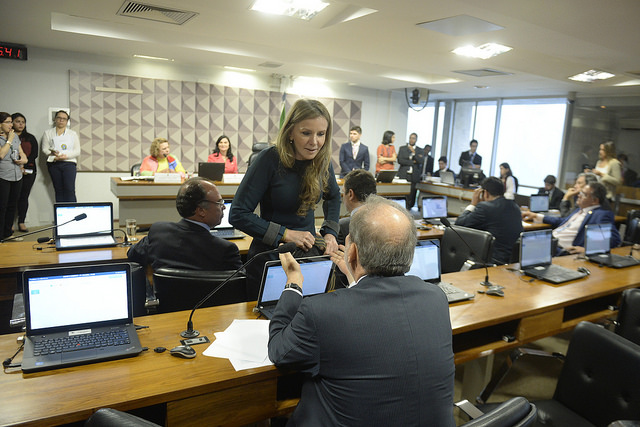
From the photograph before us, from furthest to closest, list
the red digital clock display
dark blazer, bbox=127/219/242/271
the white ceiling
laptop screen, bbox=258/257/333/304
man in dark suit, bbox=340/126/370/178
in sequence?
man in dark suit, bbox=340/126/370/178, the red digital clock display, the white ceiling, dark blazer, bbox=127/219/242/271, laptop screen, bbox=258/257/333/304

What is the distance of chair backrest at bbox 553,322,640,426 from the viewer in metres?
1.69

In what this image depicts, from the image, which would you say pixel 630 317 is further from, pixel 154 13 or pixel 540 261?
pixel 154 13

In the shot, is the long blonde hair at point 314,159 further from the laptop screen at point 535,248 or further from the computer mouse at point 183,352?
the laptop screen at point 535,248

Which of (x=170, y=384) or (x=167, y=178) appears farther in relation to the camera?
(x=167, y=178)

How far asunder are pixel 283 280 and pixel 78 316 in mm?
813

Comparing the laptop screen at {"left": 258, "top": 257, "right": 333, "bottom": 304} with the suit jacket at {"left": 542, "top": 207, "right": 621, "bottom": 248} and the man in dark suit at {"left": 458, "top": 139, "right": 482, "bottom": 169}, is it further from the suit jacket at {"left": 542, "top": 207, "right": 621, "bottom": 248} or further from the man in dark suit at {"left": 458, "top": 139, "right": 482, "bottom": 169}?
the man in dark suit at {"left": 458, "top": 139, "right": 482, "bottom": 169}

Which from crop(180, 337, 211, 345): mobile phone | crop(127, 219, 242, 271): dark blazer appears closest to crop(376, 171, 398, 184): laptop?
crop(127, 219, 242, 271): dark blazer

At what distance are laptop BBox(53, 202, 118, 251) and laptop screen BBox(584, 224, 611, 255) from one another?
3681 mm

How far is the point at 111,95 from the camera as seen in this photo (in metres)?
7.20

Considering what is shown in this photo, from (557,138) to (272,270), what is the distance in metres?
9.55

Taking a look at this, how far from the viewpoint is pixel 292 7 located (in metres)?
3.84

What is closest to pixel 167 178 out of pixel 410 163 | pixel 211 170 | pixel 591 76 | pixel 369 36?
pixel 211 170

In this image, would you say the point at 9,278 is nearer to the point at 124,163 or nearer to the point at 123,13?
the point at 123,13

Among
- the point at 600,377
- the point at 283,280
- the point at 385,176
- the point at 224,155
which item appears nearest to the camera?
the point at 600,377
